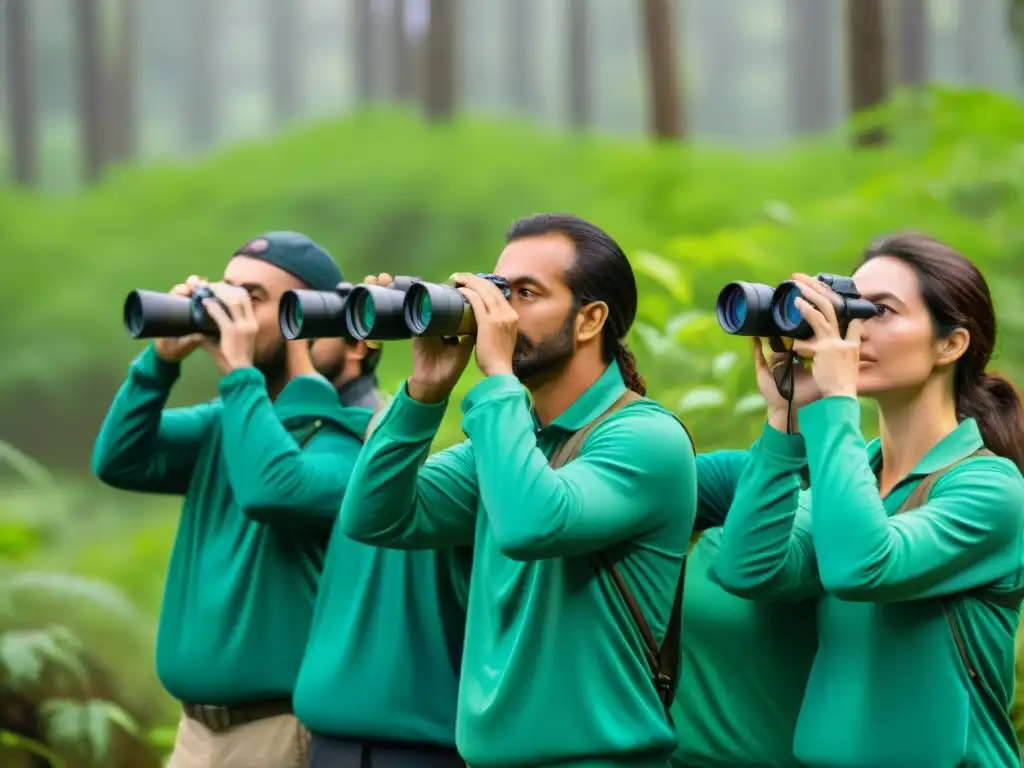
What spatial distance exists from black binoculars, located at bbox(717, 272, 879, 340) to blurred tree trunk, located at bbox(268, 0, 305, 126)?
11319 millimetres

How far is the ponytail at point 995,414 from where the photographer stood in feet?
8.22

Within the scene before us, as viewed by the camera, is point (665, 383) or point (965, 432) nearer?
point (965, 432)

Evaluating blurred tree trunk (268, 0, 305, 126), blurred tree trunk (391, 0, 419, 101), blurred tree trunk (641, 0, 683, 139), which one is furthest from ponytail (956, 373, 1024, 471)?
blurred tree trunk (268, 0, 305, 126)

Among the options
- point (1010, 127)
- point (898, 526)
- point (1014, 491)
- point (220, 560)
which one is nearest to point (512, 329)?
point (898, 526)

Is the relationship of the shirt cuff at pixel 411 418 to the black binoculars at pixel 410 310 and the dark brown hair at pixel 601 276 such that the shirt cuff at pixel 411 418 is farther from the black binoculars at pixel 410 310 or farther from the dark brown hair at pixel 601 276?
the dark brown hair at pixel 601 276

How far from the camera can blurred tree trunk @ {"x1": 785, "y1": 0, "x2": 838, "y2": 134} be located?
10070mm

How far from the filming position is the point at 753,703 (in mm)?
2688

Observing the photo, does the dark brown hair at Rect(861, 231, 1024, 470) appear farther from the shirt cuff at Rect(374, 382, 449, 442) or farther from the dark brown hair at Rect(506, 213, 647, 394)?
the shirt cuff at Rect(374, 382, 449, 442)

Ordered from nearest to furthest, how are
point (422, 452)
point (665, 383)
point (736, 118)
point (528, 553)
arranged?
point (528, 553)
point (422, 452)
point (665, 383)
point (736, 118)

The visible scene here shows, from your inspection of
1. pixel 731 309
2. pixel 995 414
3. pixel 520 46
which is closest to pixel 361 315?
pixel 731 309

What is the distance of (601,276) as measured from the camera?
2562 millimetres

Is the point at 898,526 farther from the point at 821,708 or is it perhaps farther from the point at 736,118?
the point at 736,118

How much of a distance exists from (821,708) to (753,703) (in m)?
0.31

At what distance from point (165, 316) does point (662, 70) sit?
22.2 feet
